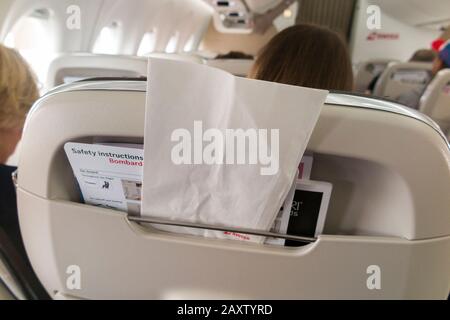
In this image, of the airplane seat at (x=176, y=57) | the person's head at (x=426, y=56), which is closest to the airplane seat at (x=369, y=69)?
the person's head at (x=426, y=56)

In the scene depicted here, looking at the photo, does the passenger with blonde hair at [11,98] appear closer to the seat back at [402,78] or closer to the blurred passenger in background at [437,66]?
the blurred passenger in background at [437,66]

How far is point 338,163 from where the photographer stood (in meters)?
0.60

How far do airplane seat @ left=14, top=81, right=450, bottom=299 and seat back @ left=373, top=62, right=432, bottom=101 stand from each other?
3.38m

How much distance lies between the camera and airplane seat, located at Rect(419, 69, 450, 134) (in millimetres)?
2684

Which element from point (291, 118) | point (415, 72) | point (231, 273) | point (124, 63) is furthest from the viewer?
point (415, 72)

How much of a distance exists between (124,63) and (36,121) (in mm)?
850

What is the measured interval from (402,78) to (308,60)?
3287mm

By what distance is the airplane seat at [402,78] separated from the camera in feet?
11.5

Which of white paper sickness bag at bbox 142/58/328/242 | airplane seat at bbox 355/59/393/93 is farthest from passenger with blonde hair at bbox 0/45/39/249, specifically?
airplane seat at bbox 355/59/393/93

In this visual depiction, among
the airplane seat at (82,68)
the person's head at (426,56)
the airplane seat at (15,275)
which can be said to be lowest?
the airplane seat at (15,275)

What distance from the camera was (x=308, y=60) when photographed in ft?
3.02

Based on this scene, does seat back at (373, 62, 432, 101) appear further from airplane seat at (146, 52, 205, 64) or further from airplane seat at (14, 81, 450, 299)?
airplane seat at (14, 81, 450, 299)
